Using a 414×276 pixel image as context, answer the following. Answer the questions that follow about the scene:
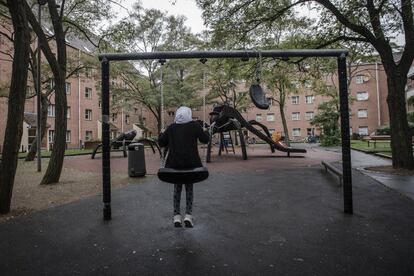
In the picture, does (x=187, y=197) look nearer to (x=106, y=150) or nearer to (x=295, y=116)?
(x=106, y=150)

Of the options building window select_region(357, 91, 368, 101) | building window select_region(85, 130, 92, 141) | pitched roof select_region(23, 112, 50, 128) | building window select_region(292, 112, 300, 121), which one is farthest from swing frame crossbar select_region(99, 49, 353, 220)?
building window select_region(357, 91, 368, 101)

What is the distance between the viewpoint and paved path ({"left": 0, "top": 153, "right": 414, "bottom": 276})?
130 inches

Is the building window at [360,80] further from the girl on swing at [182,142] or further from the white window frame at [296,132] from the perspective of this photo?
the girl on swing at [182,142]

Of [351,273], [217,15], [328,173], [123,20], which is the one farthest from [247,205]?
[123,20]

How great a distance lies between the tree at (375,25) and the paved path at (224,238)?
14.8 ft

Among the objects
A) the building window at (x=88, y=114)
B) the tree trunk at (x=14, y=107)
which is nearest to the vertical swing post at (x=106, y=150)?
the tree trunk at (x=14, y=107)

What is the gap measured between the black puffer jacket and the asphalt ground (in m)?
1.04

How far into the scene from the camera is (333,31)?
1215 cm

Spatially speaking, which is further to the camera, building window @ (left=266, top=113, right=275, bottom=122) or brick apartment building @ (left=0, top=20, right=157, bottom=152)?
building window @ (left=266, top=113, right=275, bottom=122)

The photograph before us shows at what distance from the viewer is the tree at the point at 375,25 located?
32.8 feet

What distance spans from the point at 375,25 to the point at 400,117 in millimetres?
3244

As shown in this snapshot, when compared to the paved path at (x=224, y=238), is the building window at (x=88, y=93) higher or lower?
higher

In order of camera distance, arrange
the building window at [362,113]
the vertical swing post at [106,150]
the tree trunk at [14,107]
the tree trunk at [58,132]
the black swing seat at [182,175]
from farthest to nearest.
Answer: the building window at [362,113], the tree trunk at [58,132], the tree trunk at [14,107], the vertical swing post at [106,150], the black swing seat at [182,175]

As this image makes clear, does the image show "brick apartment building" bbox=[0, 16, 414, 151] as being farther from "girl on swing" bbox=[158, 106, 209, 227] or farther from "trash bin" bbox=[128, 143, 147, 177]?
"girl on swing" bbox=[158, 106, 209, 227]
